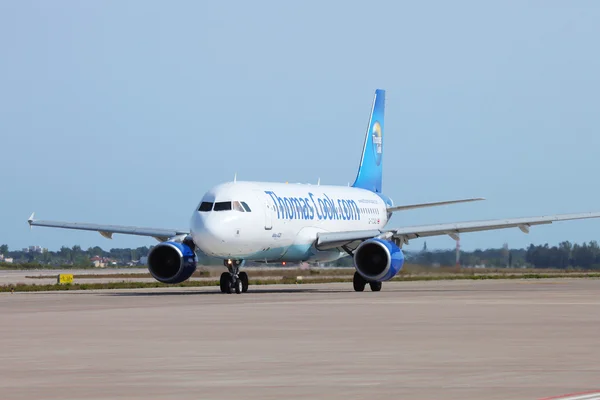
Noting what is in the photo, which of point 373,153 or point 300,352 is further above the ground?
point 373,153

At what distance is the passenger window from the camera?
3888 cm

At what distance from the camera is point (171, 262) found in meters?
41.7

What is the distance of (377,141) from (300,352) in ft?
135

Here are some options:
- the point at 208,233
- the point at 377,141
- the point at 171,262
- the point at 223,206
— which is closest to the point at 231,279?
the point at 208,233

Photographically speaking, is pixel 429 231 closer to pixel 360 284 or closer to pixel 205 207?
pixel 360 284

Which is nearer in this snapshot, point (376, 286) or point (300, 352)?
point (300, 352)

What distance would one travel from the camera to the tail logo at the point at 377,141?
5678cm

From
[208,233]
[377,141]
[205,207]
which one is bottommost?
[208,233]

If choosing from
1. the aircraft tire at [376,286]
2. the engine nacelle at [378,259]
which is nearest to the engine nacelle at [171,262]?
the engine nacelle at [378,259]

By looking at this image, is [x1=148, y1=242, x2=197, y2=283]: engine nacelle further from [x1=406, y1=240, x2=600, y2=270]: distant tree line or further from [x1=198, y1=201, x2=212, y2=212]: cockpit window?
[x1=406, y1=240, x2=600, y2=270]: distant tree line

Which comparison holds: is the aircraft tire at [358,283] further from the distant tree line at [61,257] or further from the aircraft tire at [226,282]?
the distant tree line at [61,257]

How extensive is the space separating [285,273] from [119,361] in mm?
38706

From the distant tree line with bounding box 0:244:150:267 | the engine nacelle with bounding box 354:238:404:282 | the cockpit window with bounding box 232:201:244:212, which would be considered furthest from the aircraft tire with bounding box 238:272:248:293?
the distant tree line with bounding box 0:244:150:267

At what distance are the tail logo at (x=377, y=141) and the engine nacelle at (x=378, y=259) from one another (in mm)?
15548
